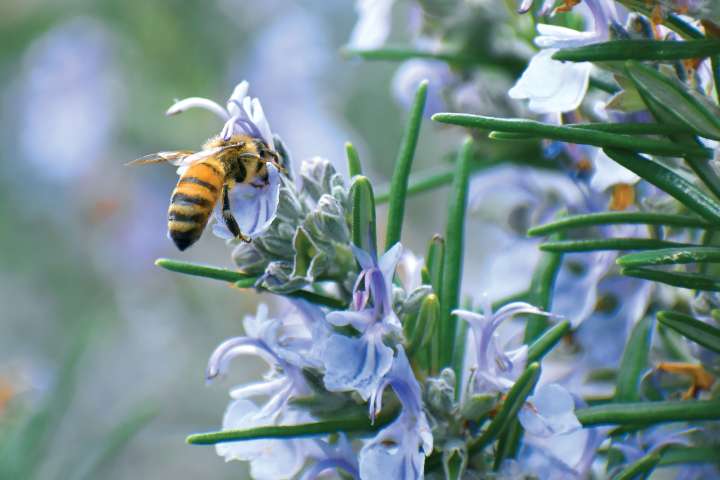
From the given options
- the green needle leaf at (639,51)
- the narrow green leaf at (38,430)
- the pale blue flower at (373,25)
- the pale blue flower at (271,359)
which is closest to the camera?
the green needle leaf at (639,51)

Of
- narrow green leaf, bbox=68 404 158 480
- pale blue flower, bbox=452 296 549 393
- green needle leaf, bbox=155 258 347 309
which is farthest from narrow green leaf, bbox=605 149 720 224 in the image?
narrow green leaf, bbox=68 404 158 480

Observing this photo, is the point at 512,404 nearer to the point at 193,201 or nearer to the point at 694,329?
the point at 694,329

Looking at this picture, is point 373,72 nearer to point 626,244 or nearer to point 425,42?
point 425,42

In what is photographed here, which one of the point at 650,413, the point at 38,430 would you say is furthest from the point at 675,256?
the point at 38,430

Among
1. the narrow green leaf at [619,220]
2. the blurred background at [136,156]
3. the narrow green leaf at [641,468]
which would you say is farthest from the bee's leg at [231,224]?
the blurred background at [136,156]

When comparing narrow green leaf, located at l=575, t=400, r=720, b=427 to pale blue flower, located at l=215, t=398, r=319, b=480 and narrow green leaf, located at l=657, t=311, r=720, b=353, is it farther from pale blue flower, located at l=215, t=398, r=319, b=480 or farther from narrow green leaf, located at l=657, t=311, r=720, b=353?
pale blue flower, located at l=215, t=398, r=319, b=480

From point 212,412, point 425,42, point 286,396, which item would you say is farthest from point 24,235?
point 286,396

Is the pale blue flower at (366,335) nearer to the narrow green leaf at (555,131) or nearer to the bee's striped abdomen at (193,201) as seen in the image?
the narrow green leaf at (555,131)

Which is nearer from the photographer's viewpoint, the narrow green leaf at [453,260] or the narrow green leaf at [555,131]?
the narrow green leaf at [555,131]
